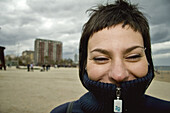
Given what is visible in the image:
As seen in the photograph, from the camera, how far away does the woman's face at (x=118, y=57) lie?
1000 millimetres

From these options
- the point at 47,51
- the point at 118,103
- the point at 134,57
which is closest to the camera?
the point at 118,103

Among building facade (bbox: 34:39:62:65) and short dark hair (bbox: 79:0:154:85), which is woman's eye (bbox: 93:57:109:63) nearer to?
short dark hair (bbox: 79:0:154:85)

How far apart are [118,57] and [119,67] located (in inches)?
3.7

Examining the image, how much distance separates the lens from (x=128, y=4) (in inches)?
53.7

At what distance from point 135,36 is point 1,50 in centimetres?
2375

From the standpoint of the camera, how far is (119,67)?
0.99 meters

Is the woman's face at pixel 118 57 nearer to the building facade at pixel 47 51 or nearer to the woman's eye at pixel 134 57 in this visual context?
the woman's eye at pixel 134 57

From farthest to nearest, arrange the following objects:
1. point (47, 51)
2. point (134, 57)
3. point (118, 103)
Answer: point (47, 51)
point (134, 57)
point (118, 103)

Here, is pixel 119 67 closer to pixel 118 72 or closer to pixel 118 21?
pixel 118 72

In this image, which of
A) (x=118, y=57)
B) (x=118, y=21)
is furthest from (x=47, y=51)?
(x=118, y=57)

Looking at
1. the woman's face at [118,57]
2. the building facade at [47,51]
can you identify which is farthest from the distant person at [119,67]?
the building facade at [47,51]

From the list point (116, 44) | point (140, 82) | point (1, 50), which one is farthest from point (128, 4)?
point (1, 50)

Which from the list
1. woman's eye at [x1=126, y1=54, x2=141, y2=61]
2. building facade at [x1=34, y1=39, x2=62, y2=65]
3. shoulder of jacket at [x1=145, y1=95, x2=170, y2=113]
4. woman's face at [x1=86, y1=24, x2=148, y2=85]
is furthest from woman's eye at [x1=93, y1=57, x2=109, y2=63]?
building facade at [x1=34, y1=39, x2=62, y2=65]

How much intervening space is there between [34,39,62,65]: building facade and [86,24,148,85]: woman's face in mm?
88884
